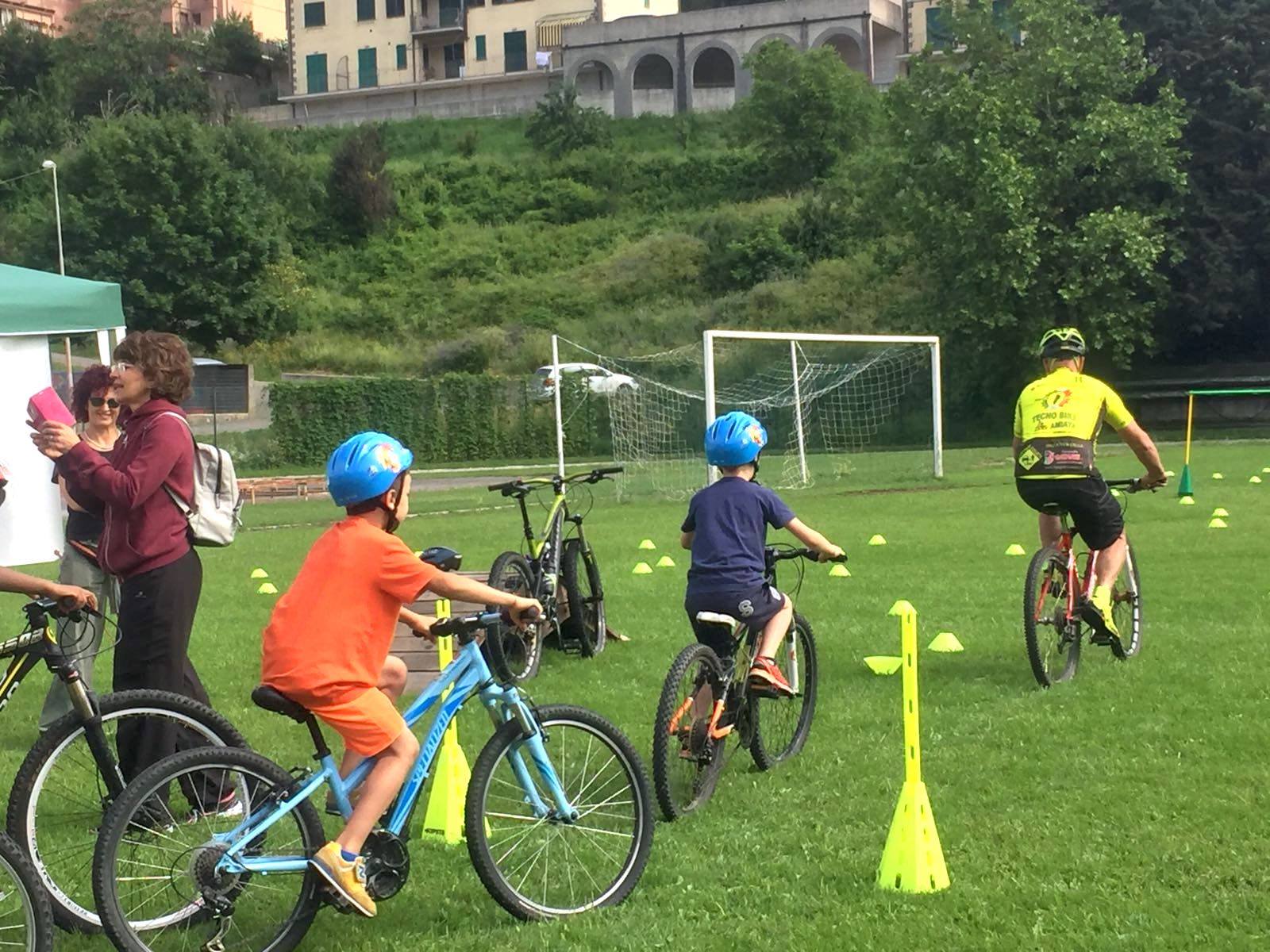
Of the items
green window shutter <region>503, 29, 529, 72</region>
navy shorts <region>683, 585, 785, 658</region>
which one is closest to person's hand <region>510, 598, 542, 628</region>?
navy shorts <region>683, 585, 785, 658</region>

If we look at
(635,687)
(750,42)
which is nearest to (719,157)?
(750,42)

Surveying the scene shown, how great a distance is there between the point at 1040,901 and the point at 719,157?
5993 cm

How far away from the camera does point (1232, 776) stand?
18.8 ft

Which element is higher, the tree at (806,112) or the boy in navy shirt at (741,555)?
the tree at (806,112)

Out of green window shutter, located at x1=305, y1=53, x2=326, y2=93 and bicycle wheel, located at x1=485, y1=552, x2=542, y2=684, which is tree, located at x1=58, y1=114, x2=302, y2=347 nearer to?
green window shutter, located at x1=305, y1=53, x2=326, y2=93

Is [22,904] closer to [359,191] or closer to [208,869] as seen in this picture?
[208,869]

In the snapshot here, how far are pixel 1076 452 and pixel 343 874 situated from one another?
15.9 ft

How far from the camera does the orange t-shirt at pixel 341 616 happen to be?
13.9 ft

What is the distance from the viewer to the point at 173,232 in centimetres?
4703

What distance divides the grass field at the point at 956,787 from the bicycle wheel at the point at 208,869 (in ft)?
0.84

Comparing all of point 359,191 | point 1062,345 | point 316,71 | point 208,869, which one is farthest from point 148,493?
point 316,71

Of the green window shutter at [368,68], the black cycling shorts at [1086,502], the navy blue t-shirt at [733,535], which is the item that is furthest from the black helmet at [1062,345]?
the green window shutter at [368,68]

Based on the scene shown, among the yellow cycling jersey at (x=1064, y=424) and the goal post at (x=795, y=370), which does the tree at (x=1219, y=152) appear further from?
the yellow cycling jersey at (x=1064, y=424)

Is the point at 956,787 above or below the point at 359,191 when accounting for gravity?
below
